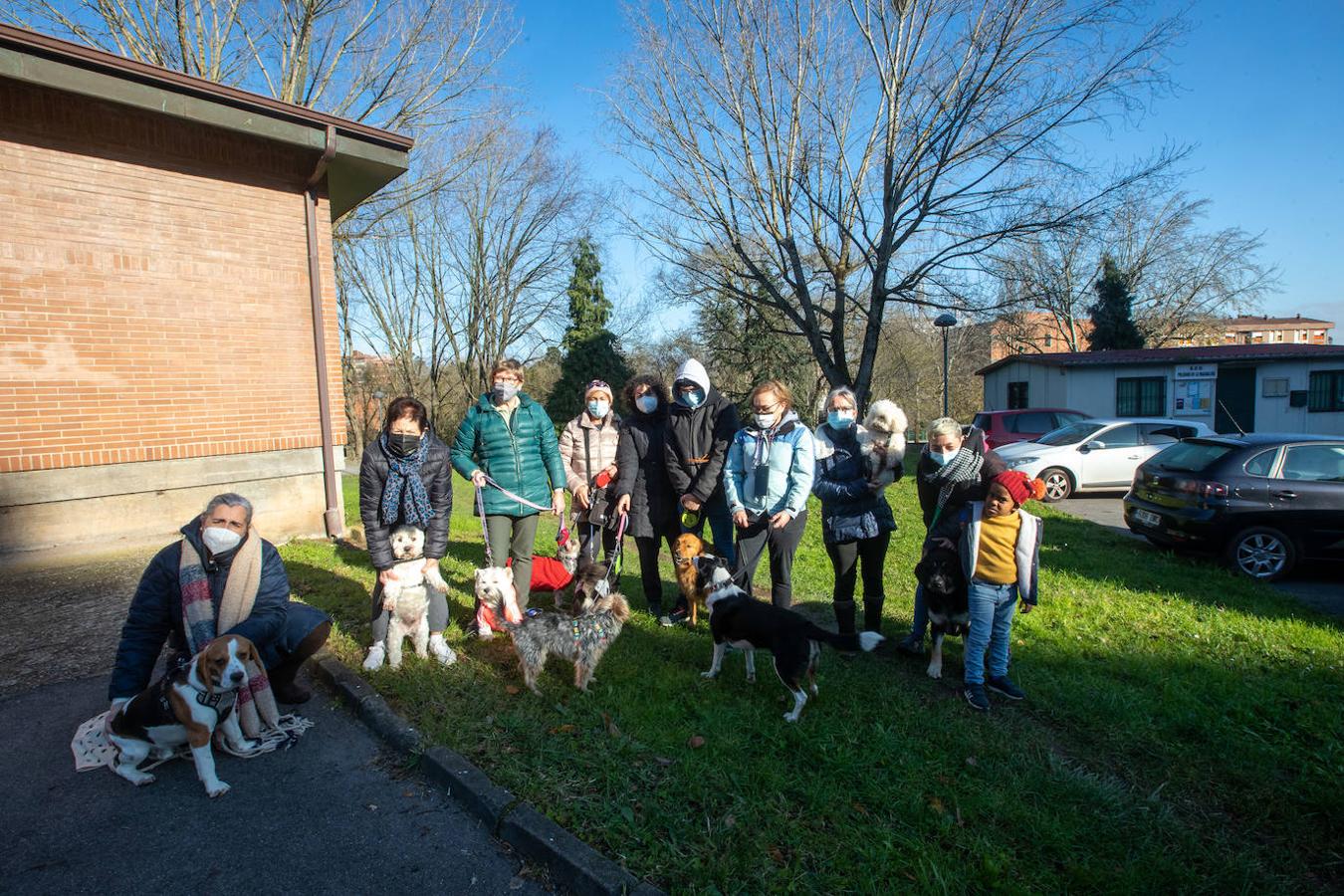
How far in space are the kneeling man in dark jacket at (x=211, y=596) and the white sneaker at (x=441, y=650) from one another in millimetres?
Result: 976

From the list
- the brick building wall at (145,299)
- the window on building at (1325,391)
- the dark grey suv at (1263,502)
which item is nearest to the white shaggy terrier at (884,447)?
the dark grey suv at (1263,502)

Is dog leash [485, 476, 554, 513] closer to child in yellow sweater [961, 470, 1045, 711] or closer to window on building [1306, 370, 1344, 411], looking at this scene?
child in yellow sweater [961, 470, 1045, 711]

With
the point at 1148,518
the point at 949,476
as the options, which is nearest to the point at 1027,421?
the point at 1148,518

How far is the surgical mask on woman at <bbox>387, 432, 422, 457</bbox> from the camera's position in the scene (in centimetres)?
423

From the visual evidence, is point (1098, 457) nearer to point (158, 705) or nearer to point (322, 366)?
point (322, 366)

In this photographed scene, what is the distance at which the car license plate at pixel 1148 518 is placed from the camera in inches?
326

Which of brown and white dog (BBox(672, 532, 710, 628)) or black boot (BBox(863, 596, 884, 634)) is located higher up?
brown and white dog (BBox(672, 532, 710, 628))

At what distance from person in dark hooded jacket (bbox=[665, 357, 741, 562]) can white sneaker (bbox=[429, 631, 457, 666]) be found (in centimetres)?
198

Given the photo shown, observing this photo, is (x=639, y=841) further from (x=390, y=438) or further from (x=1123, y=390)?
(x=1123, y=390)

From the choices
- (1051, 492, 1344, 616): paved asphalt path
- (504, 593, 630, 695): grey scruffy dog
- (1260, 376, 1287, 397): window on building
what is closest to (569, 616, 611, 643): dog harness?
(504, 593, 630, 695): grey scruffy dog

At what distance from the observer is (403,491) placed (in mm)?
4242

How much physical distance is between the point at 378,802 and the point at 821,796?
2.08 m

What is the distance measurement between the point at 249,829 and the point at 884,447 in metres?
4.13

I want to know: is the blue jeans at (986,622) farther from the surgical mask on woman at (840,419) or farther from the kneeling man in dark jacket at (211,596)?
the kneeling man in dark jacket at (211,596)
